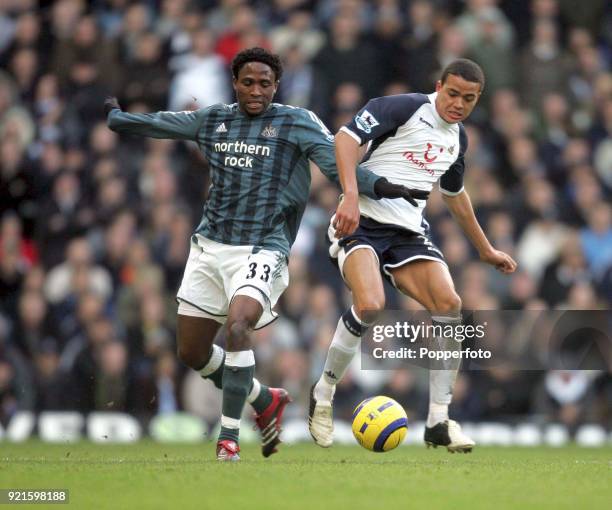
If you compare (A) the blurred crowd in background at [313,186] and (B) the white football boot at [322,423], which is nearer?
(B) the white football boot at [322,423]

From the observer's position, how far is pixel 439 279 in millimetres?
9305

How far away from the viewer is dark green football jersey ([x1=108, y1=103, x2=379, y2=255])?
356 inches

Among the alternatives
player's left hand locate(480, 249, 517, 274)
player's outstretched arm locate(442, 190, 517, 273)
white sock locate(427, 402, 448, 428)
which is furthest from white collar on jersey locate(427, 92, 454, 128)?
white sock locate(427, 402, 448, 428)

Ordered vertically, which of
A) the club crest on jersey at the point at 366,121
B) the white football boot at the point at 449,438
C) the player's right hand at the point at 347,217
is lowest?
the white football boot at the point at 449,438

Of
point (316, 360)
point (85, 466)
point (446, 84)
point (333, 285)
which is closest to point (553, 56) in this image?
point (333, 285)

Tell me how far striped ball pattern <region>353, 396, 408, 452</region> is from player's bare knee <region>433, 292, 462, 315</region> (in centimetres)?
72

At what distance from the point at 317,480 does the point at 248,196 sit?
220 cm

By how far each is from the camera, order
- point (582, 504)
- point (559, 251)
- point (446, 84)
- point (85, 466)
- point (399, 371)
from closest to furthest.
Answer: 1. point (582, 504)
2. point (85, 466)
3. point (446, 84)
4. point (399, 371)
5. point (559, 251)

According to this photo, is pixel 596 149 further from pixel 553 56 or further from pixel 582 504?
pixel 582 504

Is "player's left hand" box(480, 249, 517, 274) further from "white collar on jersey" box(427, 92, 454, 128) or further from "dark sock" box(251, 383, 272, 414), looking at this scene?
"dark sock" box(251, 383, 272, 414)

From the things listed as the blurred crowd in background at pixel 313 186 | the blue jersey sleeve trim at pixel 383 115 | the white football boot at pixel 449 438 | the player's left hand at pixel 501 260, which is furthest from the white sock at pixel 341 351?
the blurred crowd in background at pixel 313 186

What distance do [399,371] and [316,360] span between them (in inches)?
34.3

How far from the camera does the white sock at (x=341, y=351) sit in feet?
30.9

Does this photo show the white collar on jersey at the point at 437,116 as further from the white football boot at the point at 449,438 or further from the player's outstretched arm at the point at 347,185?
the white football boot at the point at 449,438
